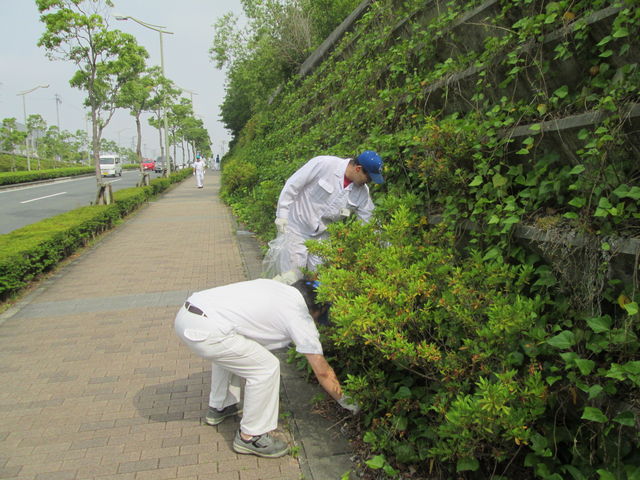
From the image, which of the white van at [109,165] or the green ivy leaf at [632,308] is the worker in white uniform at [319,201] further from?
the white van at [109,165]

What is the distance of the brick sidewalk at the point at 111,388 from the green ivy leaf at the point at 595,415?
1.56 metres

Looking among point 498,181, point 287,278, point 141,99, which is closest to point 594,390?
point 498,181

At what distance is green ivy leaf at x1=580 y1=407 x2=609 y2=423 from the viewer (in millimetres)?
2008

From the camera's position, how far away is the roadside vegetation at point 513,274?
7.20ft

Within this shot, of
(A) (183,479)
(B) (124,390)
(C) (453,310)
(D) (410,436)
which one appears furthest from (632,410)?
(B) (124,390)

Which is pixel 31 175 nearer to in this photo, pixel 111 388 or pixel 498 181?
pixel 111 388

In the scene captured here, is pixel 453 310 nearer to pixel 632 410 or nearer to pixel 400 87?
pixel 632 410

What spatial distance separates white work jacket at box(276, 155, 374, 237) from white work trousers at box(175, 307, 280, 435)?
1.58 m

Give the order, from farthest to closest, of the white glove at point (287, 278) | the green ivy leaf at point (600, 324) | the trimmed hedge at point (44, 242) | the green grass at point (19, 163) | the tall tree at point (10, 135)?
the green grass at point (19, 163)
the tall tree at point (10, 135)
the trimmed hedge at point (44, 242)
the white glove at point (287, 278)
the green ivy leaf at point (600, 324)

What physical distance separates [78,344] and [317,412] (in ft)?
8.77

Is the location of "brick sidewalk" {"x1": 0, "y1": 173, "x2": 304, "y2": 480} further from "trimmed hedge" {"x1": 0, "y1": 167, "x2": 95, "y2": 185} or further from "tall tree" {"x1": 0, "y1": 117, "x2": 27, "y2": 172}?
"tall tree" {"x1": 0, "y1": 117, "x2": 27, "y2": 172}

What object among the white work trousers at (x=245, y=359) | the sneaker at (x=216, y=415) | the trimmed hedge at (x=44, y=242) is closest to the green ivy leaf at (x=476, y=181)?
the white work trousers at (x=245, y=359)

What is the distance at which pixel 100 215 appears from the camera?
11352 mm

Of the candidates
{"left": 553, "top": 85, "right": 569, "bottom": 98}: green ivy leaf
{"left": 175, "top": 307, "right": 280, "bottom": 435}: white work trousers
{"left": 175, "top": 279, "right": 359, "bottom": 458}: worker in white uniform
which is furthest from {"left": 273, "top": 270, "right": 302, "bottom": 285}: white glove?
{"left": 553, "top": 85, "right": 569, "bottom": 98}: green ivy leaf
